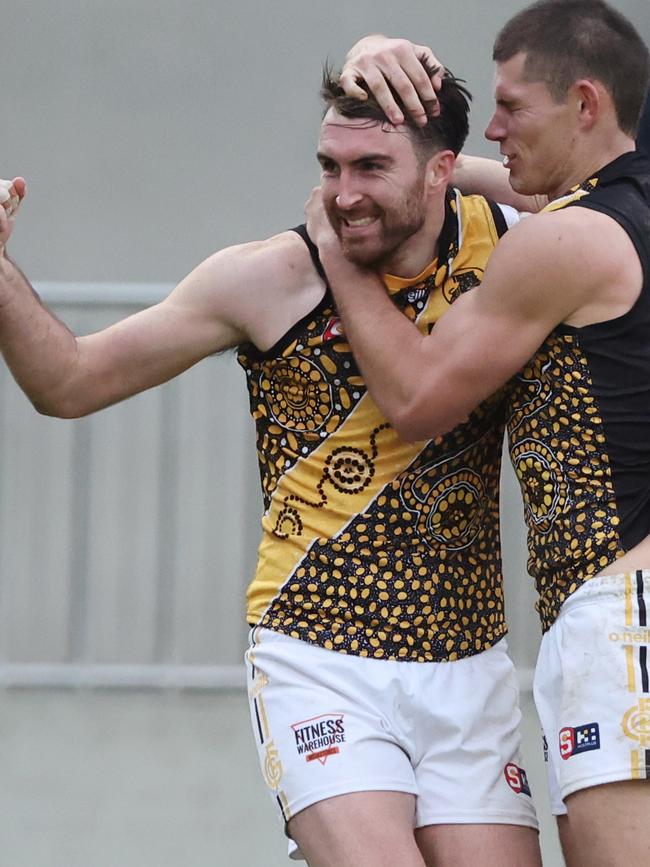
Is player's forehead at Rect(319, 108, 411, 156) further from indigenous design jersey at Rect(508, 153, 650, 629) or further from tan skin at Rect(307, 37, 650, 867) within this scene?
indigenous design jersey at Rect(508, 153, 650, 629)

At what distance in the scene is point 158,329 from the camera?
288cm

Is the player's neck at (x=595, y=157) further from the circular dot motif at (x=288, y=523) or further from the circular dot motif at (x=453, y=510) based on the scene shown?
the circular dot motif at (x=288, y=523)

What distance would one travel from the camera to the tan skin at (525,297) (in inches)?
98.8

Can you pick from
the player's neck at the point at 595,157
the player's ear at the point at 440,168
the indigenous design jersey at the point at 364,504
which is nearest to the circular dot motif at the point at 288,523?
the indigenous design jersey at the point at 364,504

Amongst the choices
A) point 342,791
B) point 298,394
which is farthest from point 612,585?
point 298,394

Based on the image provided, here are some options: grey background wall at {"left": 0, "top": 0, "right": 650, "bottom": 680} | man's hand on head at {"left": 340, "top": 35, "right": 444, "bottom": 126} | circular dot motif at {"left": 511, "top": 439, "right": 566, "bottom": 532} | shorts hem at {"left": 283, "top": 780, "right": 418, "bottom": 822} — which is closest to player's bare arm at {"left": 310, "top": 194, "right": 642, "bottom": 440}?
circular dot motif at {"left": 511, "top": 439, "right": 566, "bottom": 532}

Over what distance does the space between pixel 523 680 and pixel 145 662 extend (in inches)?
45.3

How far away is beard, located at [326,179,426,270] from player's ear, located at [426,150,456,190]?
46mm

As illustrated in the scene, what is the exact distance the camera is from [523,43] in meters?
2.76

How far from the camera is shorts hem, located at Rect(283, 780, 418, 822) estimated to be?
2.65m

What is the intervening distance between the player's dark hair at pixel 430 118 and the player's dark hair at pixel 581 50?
0.13m

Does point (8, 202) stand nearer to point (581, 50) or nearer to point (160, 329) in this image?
point (160, 329)

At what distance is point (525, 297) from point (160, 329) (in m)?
0.73

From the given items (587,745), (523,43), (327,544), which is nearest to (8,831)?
(327,544)
